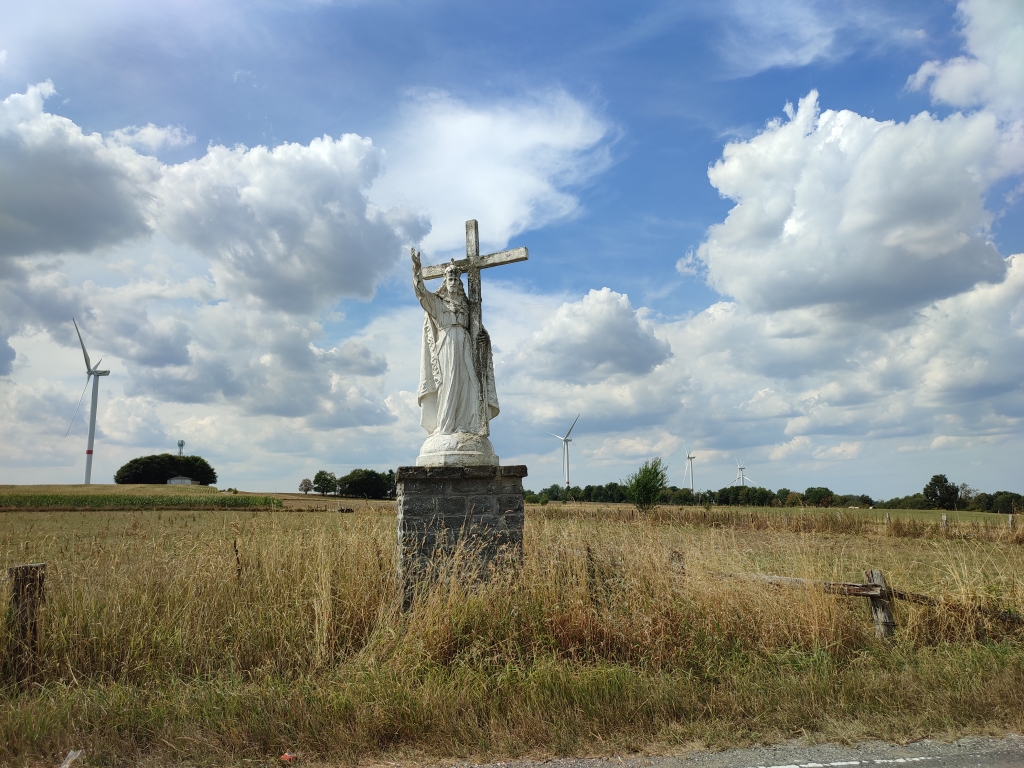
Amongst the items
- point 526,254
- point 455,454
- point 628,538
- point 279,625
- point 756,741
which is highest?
point 526,254

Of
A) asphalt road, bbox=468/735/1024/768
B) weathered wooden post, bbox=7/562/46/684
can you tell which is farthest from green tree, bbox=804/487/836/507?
weathered wooden post, bbox=7/562/46/684

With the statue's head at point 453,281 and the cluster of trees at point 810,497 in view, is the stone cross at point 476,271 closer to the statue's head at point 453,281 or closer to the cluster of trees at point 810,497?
the statue's head at point 453,281

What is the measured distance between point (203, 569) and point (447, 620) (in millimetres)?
2949

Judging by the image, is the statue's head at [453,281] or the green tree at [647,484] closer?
the statue's head at [453,281]

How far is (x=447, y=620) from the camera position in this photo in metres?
6.08

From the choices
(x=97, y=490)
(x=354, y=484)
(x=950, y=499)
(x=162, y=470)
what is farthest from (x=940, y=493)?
(x=162, y=470)

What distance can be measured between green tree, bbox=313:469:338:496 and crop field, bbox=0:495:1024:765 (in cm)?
4873

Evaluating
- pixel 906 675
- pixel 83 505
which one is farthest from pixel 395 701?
pixel 83 505

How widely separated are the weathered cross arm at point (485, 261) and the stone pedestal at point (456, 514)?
300 centimetres

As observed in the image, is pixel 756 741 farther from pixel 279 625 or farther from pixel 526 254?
pixel 526 254

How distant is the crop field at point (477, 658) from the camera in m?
4.57

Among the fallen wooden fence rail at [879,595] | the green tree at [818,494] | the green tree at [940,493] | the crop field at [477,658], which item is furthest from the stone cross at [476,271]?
the green tree at [940,493]

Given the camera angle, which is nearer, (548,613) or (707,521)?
(548,613)

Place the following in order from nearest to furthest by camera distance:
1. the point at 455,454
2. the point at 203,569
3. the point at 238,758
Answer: the point at 238,758
the point at 203,569
the point at 455,454
